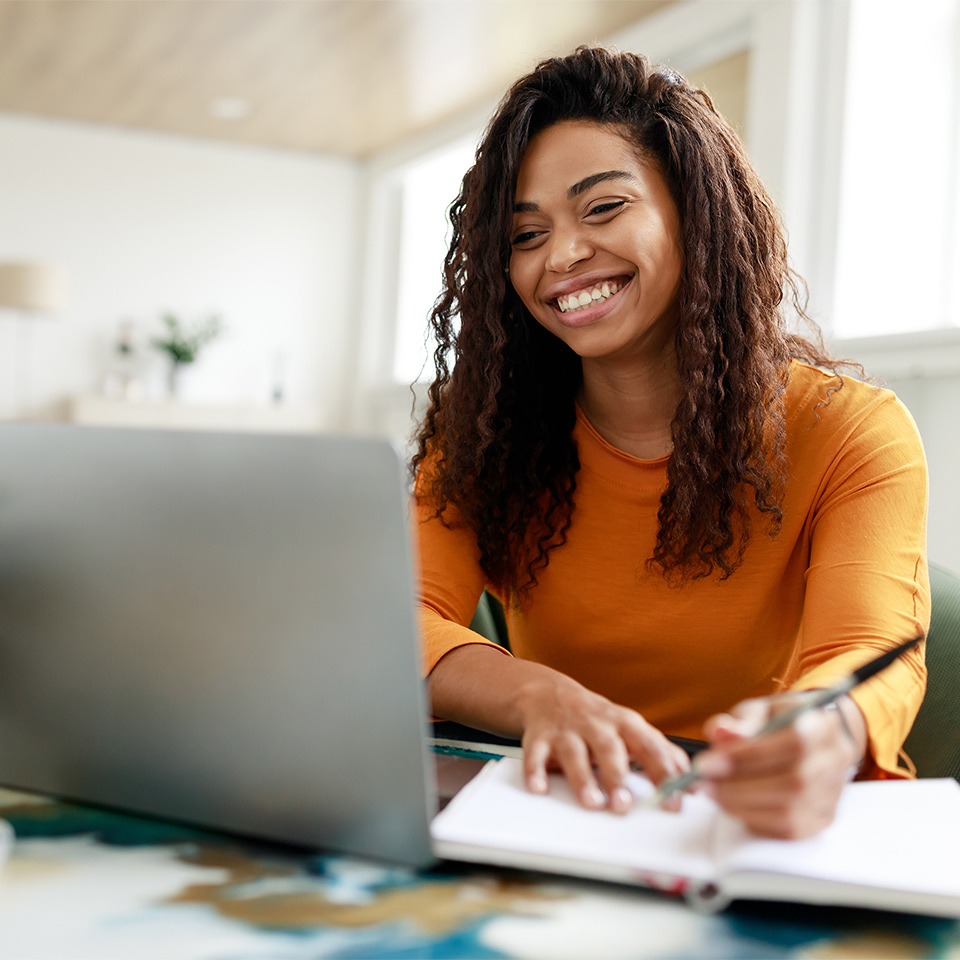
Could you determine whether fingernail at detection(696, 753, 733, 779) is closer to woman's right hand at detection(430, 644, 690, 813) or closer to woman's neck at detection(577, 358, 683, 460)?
woman's right hand at detection(430, 644, 690, 813)

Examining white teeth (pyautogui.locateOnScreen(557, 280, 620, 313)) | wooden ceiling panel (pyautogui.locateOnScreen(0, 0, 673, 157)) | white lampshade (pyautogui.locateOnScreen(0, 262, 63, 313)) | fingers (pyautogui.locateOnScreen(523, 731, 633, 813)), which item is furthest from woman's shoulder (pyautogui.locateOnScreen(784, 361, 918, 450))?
white lampshade (pyautogui.locateOnScreen(0, 262, 63, 313))

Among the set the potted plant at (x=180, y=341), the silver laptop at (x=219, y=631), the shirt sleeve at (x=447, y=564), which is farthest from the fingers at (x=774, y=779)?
the potted plant at (x=180, y=341)

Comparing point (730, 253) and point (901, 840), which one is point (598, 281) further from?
point (901, 840)

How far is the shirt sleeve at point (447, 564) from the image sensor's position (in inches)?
44.7

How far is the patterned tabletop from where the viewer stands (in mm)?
457

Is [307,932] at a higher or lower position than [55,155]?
lower

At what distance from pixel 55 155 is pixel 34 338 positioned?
1.13 meters

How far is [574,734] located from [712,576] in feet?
1.80

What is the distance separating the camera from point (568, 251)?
1.20 m

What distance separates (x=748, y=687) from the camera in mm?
1186

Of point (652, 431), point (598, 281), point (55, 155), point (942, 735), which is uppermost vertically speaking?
point (55, 155)

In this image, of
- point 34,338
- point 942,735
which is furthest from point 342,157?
point 942,735

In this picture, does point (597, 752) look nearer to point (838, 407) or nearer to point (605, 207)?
point (838, 407)

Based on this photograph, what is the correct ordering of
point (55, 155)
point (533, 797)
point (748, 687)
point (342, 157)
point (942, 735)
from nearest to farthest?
point (533, 797), point (942, 735), point (748, 687), point (55, 155), point (342, 157)
